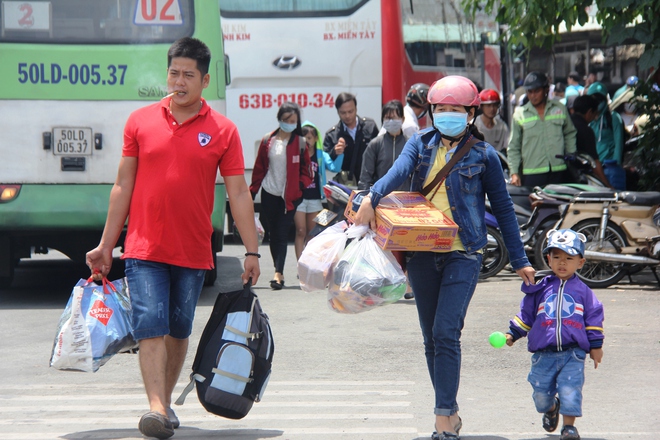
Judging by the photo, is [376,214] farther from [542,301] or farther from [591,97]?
[591,97]

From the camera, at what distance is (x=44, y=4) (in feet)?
30.0

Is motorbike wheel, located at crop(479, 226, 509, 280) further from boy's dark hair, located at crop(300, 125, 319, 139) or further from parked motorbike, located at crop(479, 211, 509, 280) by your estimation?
boy's dark hair, located at crop(300, 125, 319, 139)

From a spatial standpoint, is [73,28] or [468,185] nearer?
[468,185]

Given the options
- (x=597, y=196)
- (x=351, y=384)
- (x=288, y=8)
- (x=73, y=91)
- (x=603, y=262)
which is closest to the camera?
(x=351, y=384)

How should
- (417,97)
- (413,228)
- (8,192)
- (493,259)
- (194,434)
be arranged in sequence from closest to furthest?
(413,228) < (194,434) < (8,192) < (417,97) < (493,259)

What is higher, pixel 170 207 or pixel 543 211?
pixel 170 207

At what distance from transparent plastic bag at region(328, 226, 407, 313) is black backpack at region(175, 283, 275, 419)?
45cm

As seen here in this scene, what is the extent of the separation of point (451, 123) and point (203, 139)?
120cm

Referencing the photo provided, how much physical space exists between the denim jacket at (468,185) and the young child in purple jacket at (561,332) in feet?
0.64

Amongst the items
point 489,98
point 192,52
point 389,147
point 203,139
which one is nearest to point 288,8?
point 489,98

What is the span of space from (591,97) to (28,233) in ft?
20.8

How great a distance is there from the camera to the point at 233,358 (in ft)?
16.7

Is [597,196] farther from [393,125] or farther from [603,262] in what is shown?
[393,125]

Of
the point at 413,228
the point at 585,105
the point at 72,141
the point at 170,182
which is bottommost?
the point at 413,228
